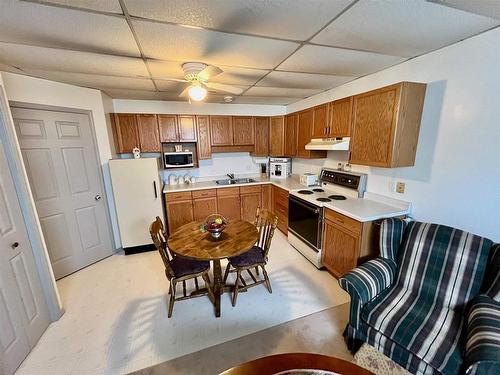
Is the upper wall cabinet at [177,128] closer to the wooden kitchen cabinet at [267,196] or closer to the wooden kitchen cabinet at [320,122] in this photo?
the wooden kitchen cabinet at [267,196]

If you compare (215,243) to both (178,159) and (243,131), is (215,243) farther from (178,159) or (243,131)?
(243,131)

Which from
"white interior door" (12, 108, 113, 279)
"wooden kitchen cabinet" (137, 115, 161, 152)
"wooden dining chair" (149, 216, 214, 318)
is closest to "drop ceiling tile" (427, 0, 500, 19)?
"wooden dining chair" (149, 216, 214, 318)

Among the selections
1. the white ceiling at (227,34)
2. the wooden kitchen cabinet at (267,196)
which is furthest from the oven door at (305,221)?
the white ceiling at (227,34)

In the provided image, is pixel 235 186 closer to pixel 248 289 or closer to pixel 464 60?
pixel 248 289

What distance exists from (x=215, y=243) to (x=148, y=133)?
97.9 inches

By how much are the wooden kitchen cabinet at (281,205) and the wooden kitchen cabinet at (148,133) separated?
222 centimetres

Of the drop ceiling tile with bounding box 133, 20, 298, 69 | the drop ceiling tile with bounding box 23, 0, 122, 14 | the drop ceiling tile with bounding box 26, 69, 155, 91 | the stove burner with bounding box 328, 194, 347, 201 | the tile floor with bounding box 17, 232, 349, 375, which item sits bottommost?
the tile floor with bounding box 17, 232, 349, 375

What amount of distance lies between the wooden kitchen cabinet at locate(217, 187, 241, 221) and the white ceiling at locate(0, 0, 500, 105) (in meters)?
2.01

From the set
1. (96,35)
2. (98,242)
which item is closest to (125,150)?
(98,242)

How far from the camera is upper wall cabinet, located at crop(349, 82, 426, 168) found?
1.93 metres

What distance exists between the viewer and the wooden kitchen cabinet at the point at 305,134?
3.25 m

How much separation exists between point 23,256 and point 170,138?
239 centimetres

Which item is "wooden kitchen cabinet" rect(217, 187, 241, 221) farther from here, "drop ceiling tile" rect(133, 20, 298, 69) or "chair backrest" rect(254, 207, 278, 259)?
"drop ceiling tile" rect(133, 20, 298, 69)

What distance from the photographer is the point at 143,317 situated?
203cm
